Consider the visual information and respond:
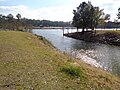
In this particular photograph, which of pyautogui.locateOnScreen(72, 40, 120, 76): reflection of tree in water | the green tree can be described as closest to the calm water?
pyautogui.locateOnScreen(72, 40, 120, 76): reflection of tree in water

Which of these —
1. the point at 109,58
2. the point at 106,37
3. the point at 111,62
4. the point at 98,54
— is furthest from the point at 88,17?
the point at 111,62

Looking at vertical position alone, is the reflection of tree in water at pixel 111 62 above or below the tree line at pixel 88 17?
below

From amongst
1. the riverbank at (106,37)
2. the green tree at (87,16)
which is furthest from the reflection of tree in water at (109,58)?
the green tree at (87,16)

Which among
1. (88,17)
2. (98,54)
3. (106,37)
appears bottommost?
(106,37)

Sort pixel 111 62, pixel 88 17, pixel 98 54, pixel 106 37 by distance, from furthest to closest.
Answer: pixel 88 17 → pixel 106 37 → pixel 98 54 → pixel 111 62

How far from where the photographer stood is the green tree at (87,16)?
9794 cm

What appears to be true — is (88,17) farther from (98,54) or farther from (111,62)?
(111,62)

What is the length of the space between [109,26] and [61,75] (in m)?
183

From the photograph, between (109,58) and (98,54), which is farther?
(98,54)

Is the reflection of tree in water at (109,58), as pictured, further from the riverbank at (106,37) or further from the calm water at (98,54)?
the riverbank at (106,37)

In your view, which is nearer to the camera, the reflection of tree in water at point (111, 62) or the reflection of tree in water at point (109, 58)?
the reflection of tree in water at point (111, 62)

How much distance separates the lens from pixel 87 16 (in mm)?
99938

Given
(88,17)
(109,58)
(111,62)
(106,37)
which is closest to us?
(111,62)

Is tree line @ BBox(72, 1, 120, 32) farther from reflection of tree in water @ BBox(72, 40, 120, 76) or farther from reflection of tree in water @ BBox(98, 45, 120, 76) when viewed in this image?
reflection of tree in water @ BBox(98, 45, 120, 76)
